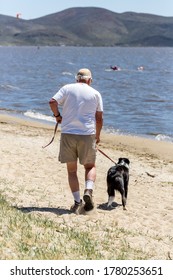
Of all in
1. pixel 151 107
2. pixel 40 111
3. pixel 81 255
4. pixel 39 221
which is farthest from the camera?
pixel 151 107

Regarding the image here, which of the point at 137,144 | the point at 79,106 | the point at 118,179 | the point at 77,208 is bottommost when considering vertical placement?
the point at 137,144

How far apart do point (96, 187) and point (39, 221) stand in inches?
145

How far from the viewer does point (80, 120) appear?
6.74m

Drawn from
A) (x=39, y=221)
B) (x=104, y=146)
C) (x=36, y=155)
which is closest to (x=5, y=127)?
(x=104, y=146)

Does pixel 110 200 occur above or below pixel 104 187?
above

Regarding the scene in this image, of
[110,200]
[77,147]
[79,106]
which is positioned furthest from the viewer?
[110,200]

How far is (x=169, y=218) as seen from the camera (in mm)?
7656

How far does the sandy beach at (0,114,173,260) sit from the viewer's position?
6.67 m

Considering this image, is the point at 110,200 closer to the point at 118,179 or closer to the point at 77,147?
the point at 118,179

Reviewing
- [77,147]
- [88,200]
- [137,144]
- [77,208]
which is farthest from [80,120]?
[137,144]

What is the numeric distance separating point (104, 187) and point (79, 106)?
347 centimetres

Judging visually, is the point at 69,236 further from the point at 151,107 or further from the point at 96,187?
the point at 151,107

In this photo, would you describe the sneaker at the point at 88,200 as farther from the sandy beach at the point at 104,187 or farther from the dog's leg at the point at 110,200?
the dog's leg at the point at 110,200
